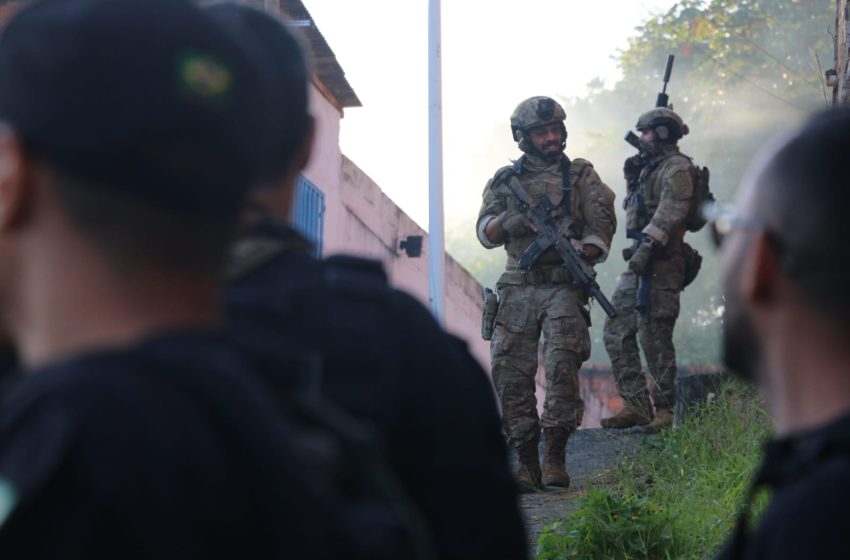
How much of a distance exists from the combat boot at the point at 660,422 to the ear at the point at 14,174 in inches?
290

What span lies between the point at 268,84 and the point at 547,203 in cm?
625

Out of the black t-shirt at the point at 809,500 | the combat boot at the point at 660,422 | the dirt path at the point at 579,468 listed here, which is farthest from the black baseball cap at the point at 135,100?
the combat boot at the point at 660,422

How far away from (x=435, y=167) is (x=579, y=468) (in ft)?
8.56

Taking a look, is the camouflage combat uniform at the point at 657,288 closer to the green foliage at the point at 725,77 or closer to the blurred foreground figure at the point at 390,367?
the blurred foreground figure at the point at 390,367

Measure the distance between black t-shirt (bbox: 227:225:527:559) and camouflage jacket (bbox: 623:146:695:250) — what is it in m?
7.00

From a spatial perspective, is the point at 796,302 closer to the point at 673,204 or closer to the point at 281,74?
the point at 281,74

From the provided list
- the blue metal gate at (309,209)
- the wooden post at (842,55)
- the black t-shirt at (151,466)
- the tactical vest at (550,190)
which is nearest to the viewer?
the black t-shirt at (151,466)

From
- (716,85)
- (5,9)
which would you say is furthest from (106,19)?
(716,85)

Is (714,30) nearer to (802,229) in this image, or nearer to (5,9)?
(5,9)

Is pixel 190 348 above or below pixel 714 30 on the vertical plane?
below

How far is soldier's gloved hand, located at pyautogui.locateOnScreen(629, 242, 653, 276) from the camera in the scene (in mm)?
8484

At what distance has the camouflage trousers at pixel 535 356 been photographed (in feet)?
23.7

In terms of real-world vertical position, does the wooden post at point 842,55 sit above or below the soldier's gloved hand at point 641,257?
above

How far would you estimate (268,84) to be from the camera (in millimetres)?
1294
